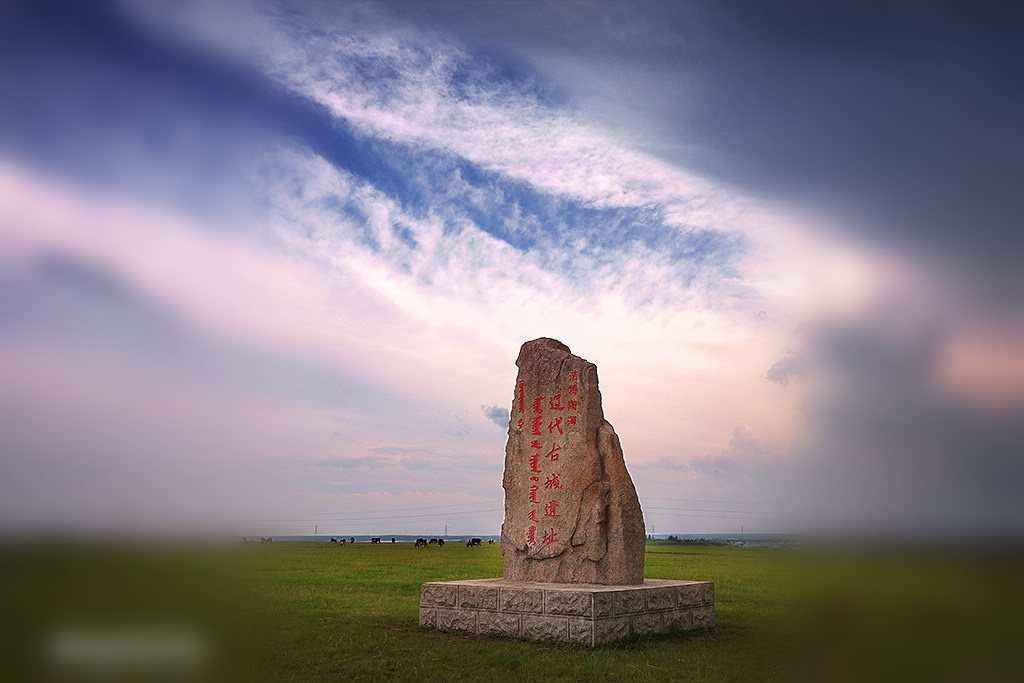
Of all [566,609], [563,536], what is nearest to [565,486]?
[563,536]

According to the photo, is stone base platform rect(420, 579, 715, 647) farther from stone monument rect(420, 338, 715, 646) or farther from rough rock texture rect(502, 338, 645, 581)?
rough rock texture rect(502, 338, 645, 581)

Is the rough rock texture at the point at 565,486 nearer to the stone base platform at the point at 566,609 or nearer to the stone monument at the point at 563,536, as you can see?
the stone monument at the point at 563,536

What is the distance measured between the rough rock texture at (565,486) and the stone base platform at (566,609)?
1.57 feet

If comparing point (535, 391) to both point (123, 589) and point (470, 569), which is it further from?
point (470, 569)

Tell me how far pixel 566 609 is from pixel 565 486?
89.5 inches

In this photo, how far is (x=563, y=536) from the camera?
1288 centimetres

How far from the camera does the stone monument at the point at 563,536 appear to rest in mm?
11594

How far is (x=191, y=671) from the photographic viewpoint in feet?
16.4

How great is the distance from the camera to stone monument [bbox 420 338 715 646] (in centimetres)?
1159

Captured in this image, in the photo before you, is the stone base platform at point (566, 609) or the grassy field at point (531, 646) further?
the stone base platform at point (566, 609)

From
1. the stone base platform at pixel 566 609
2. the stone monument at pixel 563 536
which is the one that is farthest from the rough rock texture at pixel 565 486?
the stone base platform at pixel 566 609

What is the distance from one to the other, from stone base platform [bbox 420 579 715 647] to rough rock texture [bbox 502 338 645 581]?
1.57ft

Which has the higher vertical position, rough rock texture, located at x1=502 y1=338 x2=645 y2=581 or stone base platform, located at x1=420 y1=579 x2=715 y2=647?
rough rock texture, located at x1=502 y1=338 x2=645 y2=581

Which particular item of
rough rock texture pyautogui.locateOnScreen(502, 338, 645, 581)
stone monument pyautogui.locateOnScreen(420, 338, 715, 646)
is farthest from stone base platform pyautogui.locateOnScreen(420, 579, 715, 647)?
rough rock texture pyautogui.locateOnScreen(502, 338, 645, 581)
